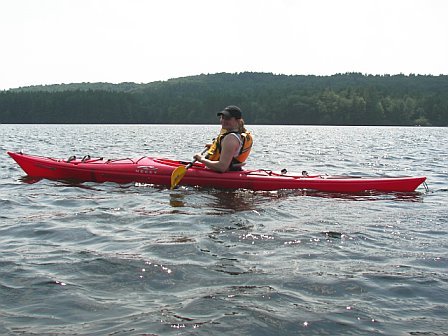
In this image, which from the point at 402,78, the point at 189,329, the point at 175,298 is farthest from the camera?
the point at 402,78

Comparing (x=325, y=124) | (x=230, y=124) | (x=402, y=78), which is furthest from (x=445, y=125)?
(x=230, y=124)

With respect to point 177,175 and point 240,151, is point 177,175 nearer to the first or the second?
point 177,175

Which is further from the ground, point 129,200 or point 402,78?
point 402,78

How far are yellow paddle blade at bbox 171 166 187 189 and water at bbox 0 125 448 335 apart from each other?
874 mm

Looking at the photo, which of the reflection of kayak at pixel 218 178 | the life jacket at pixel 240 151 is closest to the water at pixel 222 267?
the reflection of kayak at pixel 218 178

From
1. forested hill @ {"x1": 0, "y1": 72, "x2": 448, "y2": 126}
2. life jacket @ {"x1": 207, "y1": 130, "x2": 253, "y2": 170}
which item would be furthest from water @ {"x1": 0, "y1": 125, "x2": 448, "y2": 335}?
forested hill @ {"x1": 0, "y1": 72, "x2": 448, "y2": 126}

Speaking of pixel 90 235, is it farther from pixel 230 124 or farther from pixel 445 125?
pixel 445 125

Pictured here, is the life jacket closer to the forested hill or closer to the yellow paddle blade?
the yellow paddle blade

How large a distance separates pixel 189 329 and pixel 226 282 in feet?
2.86

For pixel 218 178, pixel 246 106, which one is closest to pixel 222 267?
pixel 218 178

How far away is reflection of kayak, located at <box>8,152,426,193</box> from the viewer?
845cm

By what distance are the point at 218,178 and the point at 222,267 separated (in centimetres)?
415

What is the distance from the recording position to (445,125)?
83.1m

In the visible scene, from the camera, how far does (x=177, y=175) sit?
8.56 meters
